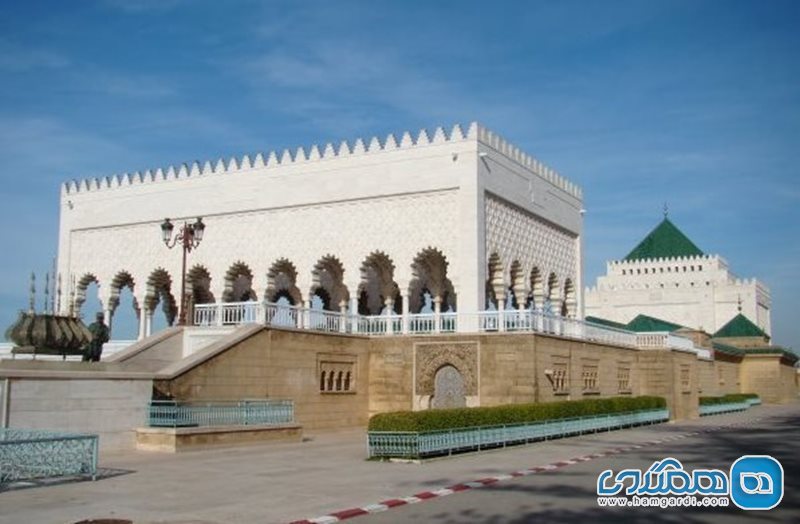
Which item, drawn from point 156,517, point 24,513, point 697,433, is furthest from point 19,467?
point 697,433

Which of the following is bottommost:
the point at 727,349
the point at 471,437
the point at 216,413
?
the point at 471,437

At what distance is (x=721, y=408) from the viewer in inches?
1219

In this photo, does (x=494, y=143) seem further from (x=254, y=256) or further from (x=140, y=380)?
(x=140, y=380)

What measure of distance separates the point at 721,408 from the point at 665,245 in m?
28.4

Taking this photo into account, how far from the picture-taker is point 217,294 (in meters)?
26.2

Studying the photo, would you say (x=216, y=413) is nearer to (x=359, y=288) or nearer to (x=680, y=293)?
(x=359, y=288)

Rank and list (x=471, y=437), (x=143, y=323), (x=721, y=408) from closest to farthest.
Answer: (x=471, y=437) < (x=143, y=323) < (x=721, y=408)

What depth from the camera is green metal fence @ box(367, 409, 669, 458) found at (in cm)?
1255

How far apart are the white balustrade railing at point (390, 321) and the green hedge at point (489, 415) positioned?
6.84 ft

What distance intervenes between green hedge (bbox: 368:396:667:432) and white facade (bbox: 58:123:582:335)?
430 centimetres

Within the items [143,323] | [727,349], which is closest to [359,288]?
[143,323]

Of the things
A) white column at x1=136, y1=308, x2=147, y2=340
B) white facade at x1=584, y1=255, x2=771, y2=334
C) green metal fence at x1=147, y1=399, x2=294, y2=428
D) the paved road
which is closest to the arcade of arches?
white column at x1=136, y1=308, x2=147, y2=340

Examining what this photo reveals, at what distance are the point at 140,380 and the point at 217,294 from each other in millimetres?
12222

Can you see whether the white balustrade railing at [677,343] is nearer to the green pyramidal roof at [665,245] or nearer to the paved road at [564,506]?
the paved road at [564,506]
